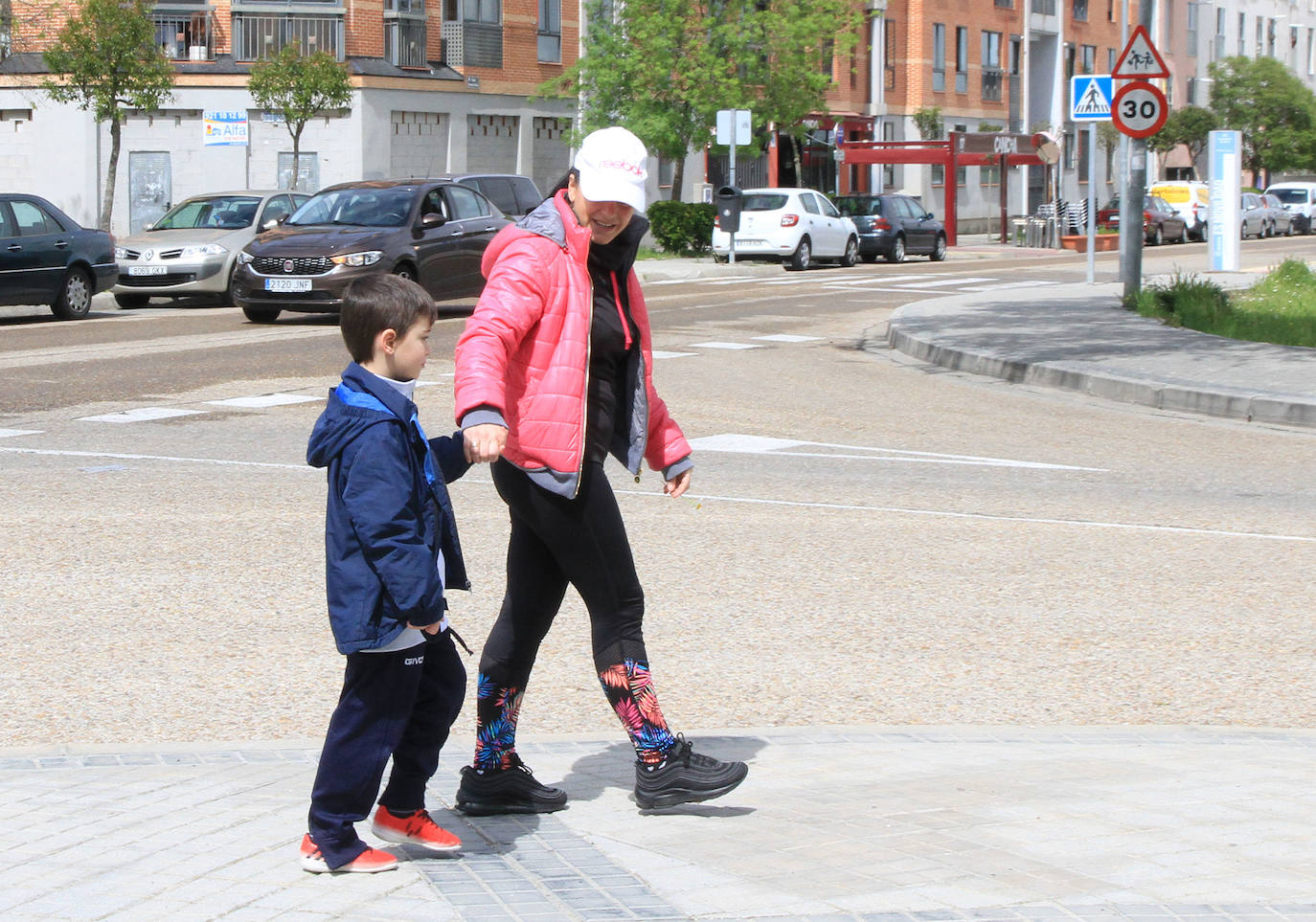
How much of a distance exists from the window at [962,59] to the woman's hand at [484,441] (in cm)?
6494

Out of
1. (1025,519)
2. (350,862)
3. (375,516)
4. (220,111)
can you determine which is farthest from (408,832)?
(220,111)

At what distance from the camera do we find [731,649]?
6445 millimetres

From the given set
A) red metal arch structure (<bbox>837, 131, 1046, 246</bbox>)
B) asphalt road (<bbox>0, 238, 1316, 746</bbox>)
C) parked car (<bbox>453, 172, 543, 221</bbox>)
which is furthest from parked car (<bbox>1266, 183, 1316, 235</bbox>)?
asphalt road (<bbox>0, 238, 1316, 746</bbox>)

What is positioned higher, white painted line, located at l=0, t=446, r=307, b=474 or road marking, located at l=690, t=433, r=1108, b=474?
road marking, located at l=690, t=433, r=1108, b=474

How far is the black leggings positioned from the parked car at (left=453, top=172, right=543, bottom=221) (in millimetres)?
20190

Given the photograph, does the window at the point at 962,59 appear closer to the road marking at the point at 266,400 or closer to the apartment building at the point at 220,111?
the apartment building at the point at 220,111

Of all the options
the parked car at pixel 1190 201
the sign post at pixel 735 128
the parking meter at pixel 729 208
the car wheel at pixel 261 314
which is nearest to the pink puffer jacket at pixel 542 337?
the car wheel at pixel 261 314

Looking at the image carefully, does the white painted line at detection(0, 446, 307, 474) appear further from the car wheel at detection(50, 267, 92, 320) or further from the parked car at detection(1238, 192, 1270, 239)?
the parked car at detection(1238, 192, 1270, 239)

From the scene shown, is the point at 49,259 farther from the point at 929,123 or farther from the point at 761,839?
the point at 929,123

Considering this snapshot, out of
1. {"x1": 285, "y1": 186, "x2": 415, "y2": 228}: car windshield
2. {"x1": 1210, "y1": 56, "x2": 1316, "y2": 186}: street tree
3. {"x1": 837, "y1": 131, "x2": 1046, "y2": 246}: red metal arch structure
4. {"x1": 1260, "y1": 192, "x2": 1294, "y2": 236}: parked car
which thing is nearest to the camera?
{"x1": 285, "y1": 186, "x2": 415, "y2": 228}: car windshield

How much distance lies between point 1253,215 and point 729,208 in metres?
30.9

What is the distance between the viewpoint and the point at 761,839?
423 centimetres

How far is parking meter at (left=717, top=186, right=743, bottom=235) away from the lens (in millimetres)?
34812

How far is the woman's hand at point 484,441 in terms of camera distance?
4039 millimetres
